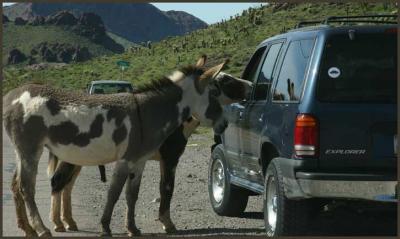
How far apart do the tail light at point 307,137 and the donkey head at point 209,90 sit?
7.43ft

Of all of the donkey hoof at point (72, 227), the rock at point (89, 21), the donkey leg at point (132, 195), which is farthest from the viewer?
the rock at point (89, 21)

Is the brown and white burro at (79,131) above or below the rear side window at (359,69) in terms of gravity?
below

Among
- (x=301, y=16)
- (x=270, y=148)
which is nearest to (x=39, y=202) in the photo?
(x=270, y=148)

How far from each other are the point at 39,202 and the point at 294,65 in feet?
17.7

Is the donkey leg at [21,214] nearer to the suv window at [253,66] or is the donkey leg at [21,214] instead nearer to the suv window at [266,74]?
the suv window at [266,74]

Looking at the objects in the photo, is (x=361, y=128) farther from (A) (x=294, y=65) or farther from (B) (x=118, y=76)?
(B) (x=118, y=76)

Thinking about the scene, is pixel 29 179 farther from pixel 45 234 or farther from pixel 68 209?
pixel 68 209

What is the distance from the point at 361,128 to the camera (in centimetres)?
750

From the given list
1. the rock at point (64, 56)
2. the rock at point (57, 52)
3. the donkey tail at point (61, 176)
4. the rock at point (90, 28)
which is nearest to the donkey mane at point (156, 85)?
the donkey tail at point (61, 176)

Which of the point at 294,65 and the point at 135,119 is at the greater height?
the point at 294,65

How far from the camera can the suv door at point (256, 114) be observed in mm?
9000

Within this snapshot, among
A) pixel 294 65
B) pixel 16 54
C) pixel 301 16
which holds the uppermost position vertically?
pixel 294 65

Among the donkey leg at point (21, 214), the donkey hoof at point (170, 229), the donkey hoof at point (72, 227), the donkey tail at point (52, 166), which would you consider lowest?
the donkey hoof at point (170, 229)

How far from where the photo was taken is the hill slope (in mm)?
57188
